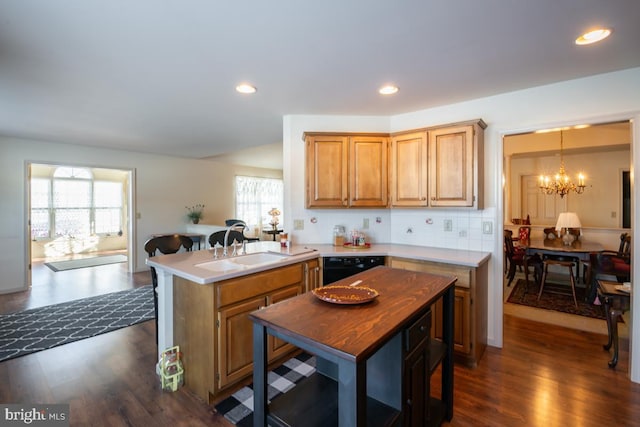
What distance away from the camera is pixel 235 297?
2.08m

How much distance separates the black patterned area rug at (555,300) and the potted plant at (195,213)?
19.6ft

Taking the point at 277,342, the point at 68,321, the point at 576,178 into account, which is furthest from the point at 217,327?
the point at 576,178

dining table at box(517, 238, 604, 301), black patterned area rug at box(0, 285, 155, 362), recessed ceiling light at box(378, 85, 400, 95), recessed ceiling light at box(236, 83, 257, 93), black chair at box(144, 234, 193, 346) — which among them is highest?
recessed ceiling light at box(236, 83, 257, 93)

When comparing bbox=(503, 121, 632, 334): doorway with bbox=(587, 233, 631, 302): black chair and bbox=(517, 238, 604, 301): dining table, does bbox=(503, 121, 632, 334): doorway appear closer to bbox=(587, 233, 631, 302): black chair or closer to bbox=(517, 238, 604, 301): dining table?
bbox=(517, 238, 604, 301): dining table

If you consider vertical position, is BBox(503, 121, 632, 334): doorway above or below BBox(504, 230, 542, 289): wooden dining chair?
above

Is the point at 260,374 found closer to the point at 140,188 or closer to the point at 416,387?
the point at 416,387

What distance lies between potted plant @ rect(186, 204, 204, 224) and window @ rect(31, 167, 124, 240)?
3.47 metres

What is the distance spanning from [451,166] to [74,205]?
30.4ft

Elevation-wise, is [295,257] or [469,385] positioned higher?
[295,257]

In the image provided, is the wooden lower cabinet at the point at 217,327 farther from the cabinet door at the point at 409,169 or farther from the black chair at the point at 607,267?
the black chair at the point at 607,267

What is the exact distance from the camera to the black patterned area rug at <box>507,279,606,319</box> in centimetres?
366

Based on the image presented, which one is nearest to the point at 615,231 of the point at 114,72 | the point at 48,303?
the point at 114,72

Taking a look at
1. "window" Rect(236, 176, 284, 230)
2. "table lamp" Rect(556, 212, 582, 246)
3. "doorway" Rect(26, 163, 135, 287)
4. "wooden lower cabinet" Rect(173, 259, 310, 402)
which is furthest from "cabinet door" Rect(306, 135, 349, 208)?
"doorway" Rect(26, 163, 135, 287)

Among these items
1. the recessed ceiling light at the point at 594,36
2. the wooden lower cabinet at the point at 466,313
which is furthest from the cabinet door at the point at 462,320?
the recessed ceiling light at the point at 594,36
